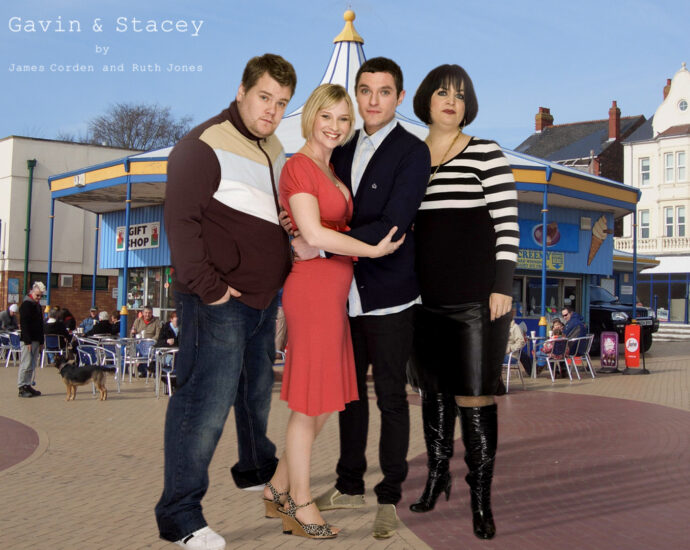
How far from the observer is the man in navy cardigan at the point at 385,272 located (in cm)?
356

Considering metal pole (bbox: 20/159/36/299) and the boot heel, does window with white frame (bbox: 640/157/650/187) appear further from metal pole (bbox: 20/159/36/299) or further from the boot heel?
the boot heel

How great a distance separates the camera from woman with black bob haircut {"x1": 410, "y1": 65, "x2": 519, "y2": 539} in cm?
368

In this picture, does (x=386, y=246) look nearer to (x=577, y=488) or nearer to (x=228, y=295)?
(x=228, y=295)

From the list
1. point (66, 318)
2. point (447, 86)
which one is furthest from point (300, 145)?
point (447, 86)

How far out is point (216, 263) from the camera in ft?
11.2

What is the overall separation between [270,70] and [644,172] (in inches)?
1661

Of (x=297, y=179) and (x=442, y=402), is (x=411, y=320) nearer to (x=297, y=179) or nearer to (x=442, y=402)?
(x=442, y=402)

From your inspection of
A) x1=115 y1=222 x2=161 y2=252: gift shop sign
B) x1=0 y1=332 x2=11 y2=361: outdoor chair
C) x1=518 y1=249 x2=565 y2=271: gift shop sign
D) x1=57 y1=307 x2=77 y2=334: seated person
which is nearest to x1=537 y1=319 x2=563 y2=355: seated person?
x1=518 y1=249 x2=565 y2=271: gift shop sign

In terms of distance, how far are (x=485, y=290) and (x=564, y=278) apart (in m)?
17.9

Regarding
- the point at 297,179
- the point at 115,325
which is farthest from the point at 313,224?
the point at 115,325

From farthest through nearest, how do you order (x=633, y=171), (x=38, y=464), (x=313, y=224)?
1. (x=633, y=171)
2. (x=38, y=464)
3. (x=313, y=224)

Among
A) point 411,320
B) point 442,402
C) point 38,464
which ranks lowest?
point 38,464

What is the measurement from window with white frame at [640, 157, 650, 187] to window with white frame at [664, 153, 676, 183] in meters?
1.12

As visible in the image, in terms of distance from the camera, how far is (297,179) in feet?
11.2
